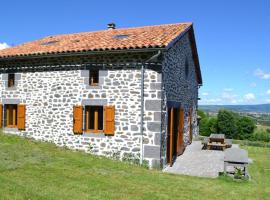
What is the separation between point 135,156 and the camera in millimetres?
12336

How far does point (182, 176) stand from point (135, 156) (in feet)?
6.77

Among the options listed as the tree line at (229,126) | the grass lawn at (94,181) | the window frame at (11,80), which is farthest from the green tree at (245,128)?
the window frame at (11,80)

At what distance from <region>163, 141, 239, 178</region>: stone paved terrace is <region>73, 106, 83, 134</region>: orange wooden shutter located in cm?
391

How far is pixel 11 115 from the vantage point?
52.2 feet

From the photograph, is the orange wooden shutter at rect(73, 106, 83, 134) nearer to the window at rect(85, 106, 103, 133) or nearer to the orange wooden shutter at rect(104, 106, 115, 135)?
the window at rect(85, 106, 103, 133)

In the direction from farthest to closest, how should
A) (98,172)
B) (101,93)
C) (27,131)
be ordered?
(27,131) < (101,93) < (98,172)

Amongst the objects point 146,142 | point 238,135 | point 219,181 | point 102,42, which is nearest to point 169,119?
point 146,142

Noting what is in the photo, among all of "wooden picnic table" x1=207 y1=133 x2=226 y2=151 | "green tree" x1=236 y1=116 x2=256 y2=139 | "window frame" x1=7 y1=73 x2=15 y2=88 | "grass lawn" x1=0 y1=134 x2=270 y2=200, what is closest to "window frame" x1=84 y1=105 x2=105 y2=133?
"grass lawn" x1=0 y1=134 x2=270 y2=200

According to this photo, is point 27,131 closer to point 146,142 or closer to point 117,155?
point 117,155

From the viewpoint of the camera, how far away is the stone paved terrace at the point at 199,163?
11938mm

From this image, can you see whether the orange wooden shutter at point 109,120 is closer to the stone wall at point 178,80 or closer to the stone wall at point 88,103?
the stone wall at point 88,103

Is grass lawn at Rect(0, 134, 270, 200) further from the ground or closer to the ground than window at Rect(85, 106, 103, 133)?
closer to the ground

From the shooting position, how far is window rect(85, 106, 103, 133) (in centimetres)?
1338

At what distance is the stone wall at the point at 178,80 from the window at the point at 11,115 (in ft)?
24.7
